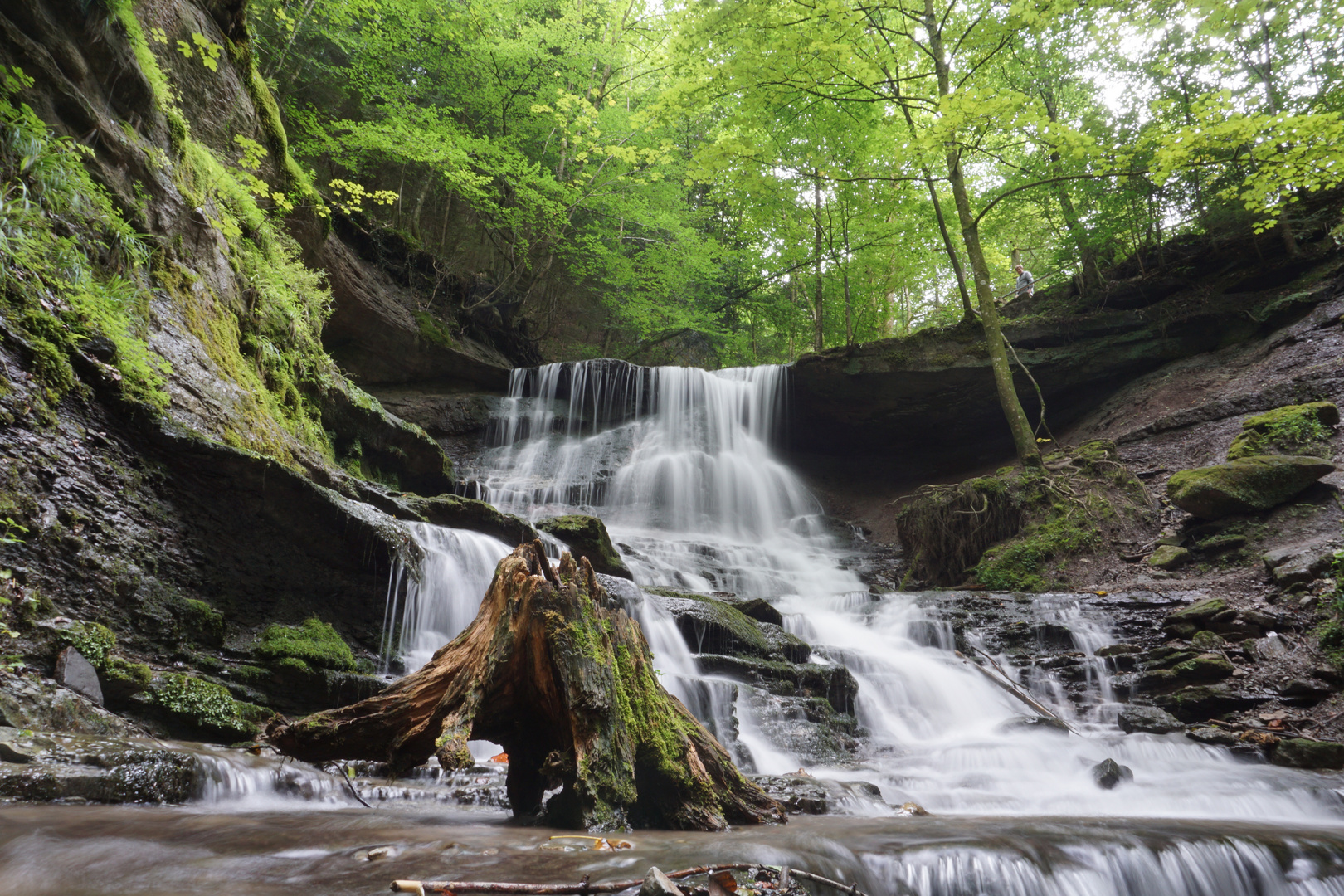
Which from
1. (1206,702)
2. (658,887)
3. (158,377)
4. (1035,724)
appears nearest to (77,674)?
(158,377)

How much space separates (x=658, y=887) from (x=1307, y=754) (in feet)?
17.9

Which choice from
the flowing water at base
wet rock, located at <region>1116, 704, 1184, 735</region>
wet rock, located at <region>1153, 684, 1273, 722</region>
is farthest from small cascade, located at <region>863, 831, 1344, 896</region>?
wet rock, located at <region>1153, 684, 1273, 722</region>

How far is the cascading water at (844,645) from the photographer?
9.52ft

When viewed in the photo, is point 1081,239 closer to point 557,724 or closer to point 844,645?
point 844,645

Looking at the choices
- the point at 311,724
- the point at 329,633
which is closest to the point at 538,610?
the point at 311,724

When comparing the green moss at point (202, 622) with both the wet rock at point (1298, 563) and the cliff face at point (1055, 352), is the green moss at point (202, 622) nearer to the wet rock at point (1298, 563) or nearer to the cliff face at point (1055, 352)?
the wet rock at point (1298, 563)

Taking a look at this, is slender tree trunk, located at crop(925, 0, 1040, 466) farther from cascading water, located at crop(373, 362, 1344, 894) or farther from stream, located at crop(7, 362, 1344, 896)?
cascading water, located at crop(373, 362, 1344, 894)

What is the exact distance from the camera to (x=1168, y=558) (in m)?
8.23

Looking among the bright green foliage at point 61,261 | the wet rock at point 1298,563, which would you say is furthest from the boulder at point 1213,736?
the bright green foliage at point 61,261

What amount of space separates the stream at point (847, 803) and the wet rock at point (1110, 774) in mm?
67

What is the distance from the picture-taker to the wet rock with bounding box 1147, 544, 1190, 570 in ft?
26.7

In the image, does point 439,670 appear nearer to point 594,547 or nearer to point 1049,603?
point 594,547

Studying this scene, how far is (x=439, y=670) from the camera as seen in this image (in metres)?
3.27

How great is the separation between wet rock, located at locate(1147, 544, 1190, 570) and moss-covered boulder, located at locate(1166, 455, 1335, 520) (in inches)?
22.1
